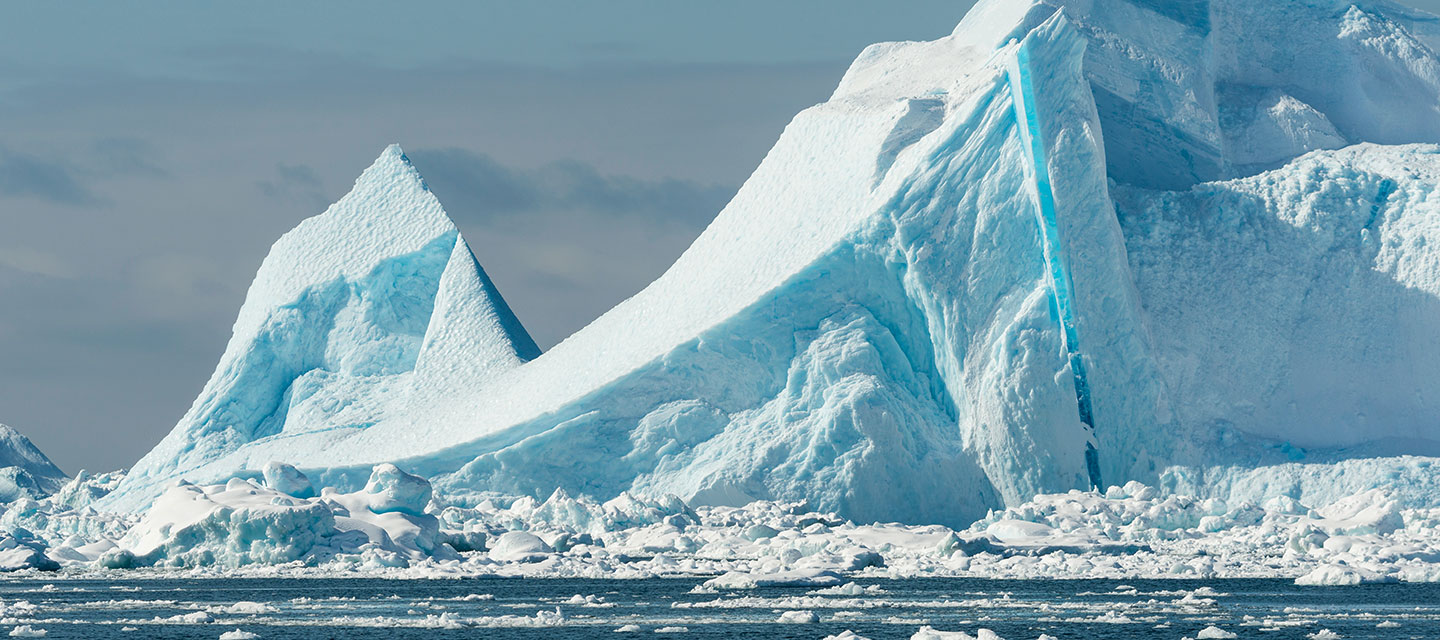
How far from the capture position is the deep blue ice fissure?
3194 cm

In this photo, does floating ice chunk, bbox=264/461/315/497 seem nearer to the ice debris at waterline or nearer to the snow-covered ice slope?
the ice debris at waterline

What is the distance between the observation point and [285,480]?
30.4 m

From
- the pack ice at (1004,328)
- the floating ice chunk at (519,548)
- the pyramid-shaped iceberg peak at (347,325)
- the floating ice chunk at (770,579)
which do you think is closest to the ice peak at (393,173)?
the pyramid-shaped iceberg peak at (347,325)

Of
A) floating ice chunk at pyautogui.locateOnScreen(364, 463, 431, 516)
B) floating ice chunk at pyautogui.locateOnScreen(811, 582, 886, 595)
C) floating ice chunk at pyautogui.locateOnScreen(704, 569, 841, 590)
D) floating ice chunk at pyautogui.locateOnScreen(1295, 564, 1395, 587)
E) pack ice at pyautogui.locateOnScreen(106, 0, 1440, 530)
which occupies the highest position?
pack ice at pyautogui.locateOnScreen(106, 0, 1440, 530)

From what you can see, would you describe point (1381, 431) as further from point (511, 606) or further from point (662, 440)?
point (511, 606)

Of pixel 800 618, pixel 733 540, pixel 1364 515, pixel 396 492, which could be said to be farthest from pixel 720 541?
pixel 1364 515

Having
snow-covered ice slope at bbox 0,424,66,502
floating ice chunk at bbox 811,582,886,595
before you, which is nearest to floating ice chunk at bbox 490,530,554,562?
floating ice chunk at bbox 811,582,886,595

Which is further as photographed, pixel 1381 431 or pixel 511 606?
pixel 1381 431

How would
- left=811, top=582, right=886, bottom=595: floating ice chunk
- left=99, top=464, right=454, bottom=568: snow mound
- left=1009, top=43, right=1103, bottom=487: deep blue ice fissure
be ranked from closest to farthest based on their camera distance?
left=811, top=582, right=886, bottom=595: floating ice chunk, left=99, top=464, right=454, bottom=568: snow mound, left=1009, top=43, right=1103, bottom=487: deep blue ice fissure

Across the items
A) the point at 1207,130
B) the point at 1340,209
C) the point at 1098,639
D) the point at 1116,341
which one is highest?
the point at 1207,130

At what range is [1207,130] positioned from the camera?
36.6 metres

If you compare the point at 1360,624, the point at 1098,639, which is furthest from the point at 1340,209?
the point at 1098,639

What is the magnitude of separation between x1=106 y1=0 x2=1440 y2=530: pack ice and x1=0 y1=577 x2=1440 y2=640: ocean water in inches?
232

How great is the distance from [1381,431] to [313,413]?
21776 millimetres
